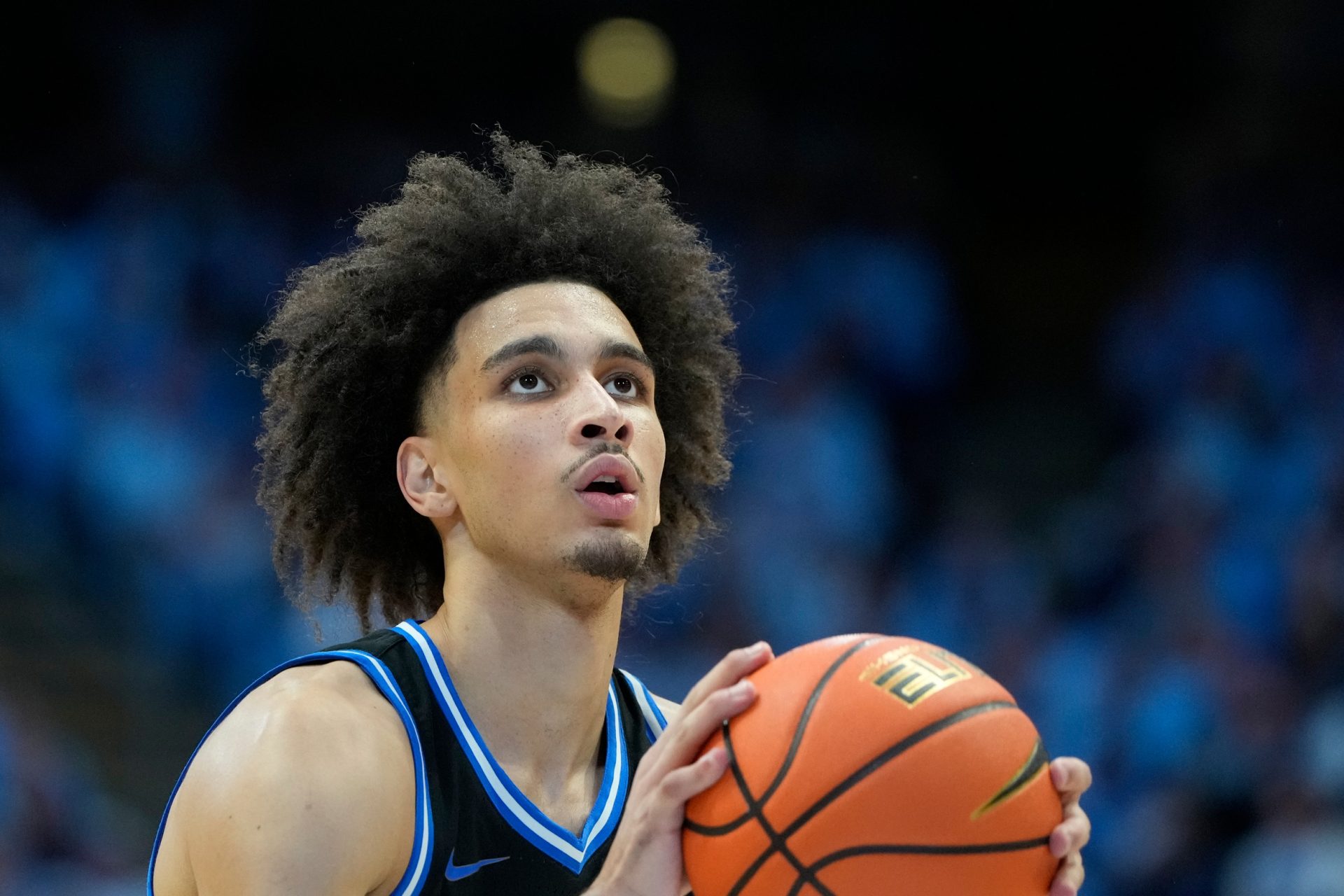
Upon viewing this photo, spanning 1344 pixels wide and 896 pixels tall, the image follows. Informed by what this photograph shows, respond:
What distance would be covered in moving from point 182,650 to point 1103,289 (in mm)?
5424

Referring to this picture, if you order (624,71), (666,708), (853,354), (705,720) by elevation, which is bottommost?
(705,720)

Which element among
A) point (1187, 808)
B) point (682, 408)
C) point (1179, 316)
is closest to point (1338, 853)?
point (1187, 808)

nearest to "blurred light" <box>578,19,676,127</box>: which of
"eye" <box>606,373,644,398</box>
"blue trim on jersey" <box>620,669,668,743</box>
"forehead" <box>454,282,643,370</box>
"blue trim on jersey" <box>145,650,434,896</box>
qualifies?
"forehead" <box>454,282,643,370</box>

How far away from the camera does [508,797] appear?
316 cm

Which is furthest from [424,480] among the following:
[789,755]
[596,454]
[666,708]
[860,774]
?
[860,774]

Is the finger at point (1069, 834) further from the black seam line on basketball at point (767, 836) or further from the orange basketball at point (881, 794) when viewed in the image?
the black seam line on basketball at point (767, 836)

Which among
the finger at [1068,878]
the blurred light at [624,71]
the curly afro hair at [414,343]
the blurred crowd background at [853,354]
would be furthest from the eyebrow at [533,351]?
the blurred light at [624,71]

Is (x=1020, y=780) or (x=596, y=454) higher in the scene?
(x=596, y=454)

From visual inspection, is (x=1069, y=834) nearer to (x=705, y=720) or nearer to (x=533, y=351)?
(x=705, y=720)

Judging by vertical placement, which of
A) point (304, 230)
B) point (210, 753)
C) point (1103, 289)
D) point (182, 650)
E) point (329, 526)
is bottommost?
point (210, 753)

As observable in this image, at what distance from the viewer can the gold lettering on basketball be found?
2.51m

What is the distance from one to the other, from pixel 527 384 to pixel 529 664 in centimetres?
66

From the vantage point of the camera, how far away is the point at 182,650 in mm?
6547

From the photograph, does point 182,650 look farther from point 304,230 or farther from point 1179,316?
point 1179,316
